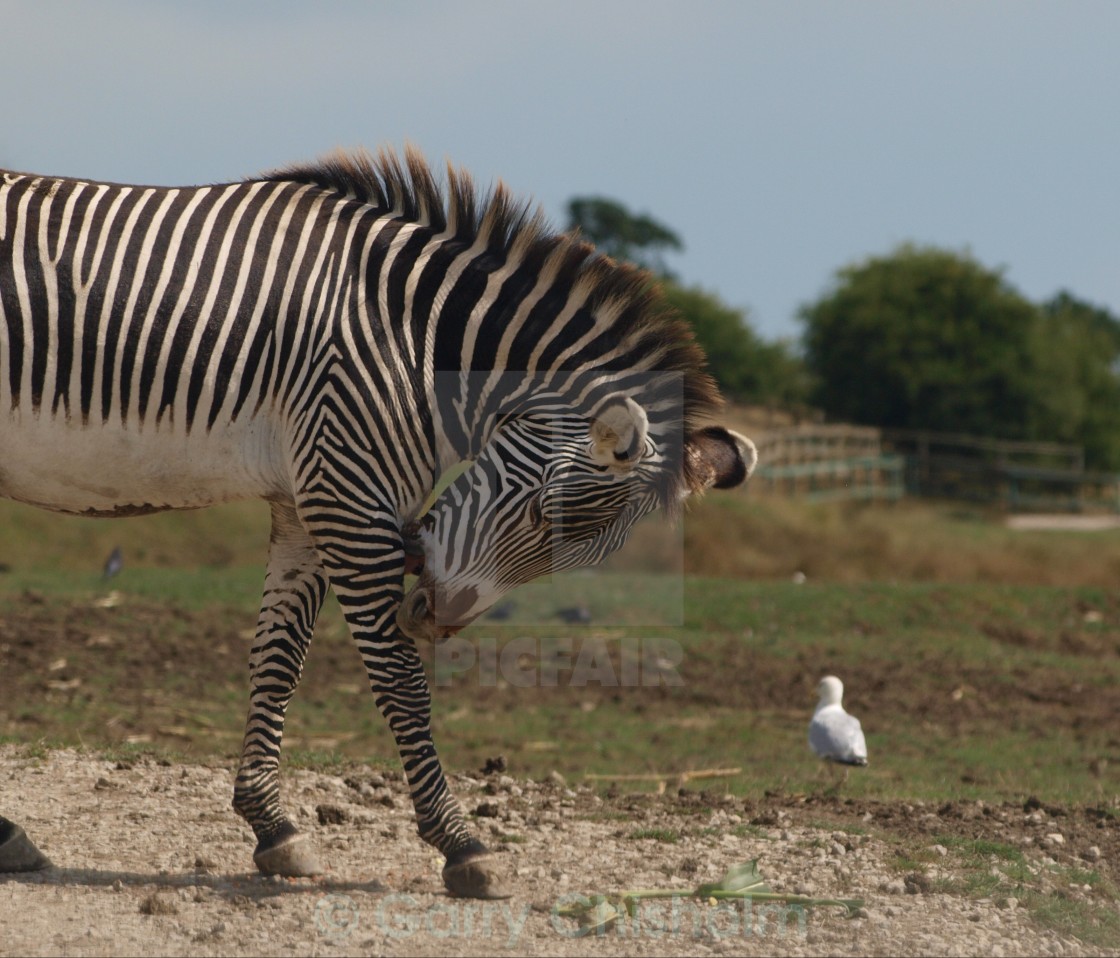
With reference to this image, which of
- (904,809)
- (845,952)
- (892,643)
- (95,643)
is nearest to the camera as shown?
(845,952)

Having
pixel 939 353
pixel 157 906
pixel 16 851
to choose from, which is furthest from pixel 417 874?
pixel 939 353

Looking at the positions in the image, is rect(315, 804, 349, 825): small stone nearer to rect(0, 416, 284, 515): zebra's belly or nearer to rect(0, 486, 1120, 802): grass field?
rect(0, 486, 1120, 802): grass field

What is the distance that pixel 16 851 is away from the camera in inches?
207

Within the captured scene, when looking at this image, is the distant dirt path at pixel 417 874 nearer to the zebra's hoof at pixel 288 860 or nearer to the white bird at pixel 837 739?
the zebra's hoof at pixel 288 860

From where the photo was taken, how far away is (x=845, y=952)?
4.61 m

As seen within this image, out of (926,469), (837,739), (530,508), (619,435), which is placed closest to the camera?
(619,435)

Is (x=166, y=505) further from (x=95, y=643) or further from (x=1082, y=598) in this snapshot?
(x=1082, y=598)

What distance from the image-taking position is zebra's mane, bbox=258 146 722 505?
5309 mm

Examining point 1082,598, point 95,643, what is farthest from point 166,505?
point 1082,598

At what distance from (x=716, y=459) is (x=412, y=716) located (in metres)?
1.55

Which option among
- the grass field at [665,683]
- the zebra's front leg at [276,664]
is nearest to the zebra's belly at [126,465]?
the zebra's front leg at [276,664]

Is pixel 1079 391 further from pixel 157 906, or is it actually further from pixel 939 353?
pixel 157 906

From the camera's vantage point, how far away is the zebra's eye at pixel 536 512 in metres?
5.00

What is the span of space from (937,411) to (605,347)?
3739 centimetres
